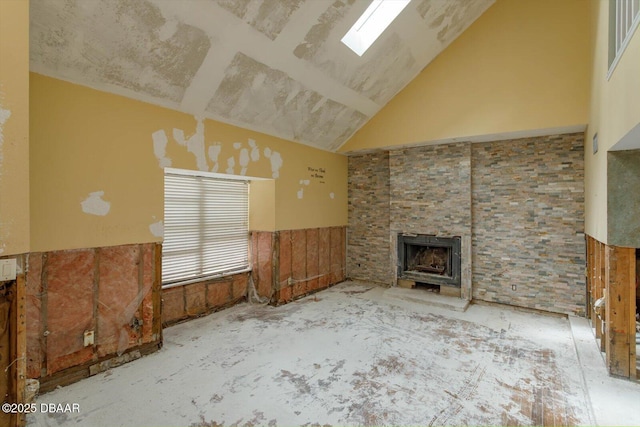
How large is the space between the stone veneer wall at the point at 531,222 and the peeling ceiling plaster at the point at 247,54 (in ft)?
7.68

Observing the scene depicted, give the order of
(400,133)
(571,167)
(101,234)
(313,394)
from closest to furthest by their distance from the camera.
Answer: (313,394) < (101,234) < (571,167) < (400,133)

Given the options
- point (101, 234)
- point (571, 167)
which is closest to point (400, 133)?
point (571, 167)

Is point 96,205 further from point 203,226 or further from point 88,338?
point 203,226

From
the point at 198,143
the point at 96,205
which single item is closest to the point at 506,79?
the point at 198,143

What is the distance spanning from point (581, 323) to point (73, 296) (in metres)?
6.72

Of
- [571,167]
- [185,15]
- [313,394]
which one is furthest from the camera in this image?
[571,167]

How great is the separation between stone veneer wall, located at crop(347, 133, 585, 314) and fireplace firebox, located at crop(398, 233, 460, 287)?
18 cm

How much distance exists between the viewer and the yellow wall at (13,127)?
79.0 inches

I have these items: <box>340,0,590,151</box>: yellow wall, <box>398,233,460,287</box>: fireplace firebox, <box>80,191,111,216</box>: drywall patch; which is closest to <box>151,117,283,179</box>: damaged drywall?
<box>80,191,111,216</box>: drywall patch

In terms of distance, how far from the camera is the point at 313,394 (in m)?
2.81

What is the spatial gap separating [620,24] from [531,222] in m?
3.38

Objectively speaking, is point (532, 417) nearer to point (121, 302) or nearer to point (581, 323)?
point (581, 323)

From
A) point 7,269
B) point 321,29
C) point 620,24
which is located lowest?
point 7,269

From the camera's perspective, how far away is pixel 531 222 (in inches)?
205
